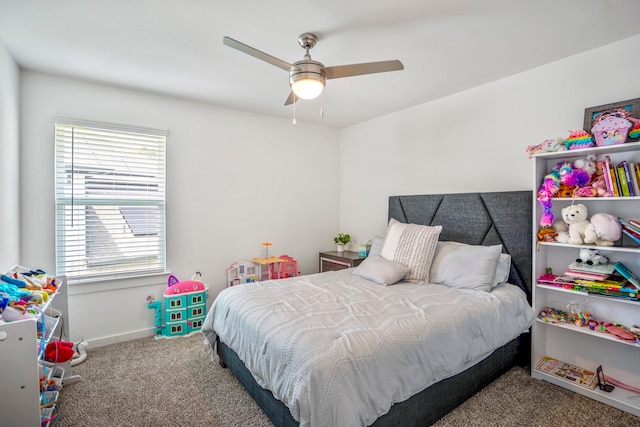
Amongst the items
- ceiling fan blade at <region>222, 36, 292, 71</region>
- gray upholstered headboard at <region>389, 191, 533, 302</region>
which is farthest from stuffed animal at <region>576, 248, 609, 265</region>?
ceiling fan blade at <region>222, 36, 292, 71</region>

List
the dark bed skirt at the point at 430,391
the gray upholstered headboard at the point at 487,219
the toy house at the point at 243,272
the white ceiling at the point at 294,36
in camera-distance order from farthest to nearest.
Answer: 1. the toy house at the point at 243,272
2. the gray upholstered headboard at the point at 487,219
3. the white ceiling at the point at 294,36
4. the dark bed skirt at the point at 430,391

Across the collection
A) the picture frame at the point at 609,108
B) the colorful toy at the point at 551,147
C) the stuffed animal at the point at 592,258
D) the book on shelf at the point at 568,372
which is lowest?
the book on shelf at the point at 568,372

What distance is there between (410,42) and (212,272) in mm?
3063

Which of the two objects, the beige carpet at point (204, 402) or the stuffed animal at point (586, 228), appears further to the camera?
the stuffed animal at point (586, 228)

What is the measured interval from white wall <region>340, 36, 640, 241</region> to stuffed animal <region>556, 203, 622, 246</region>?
45cm

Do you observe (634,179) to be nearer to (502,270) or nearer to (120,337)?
(502,270)

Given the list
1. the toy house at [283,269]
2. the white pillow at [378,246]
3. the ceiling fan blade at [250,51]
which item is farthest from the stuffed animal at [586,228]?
the toy house at [283,269]

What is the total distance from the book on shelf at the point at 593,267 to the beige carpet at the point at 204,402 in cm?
88

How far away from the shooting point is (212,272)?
3.59 m

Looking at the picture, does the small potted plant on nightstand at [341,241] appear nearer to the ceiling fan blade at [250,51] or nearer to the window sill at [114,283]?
the window sill at [114,283]

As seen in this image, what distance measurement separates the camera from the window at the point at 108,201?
2.80 m

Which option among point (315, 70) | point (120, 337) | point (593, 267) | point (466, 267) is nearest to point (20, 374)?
point (120, 337)

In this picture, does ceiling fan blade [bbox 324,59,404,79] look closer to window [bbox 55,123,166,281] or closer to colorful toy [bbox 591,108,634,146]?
colorful toy [bbox 591,108,634,146]

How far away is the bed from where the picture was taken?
4.67 feet
